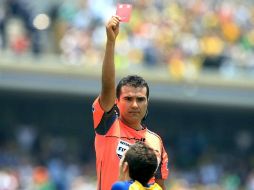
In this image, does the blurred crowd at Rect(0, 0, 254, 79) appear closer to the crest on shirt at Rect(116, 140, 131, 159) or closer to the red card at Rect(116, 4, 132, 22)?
the red card at Rect(116, 4, 132, 22)

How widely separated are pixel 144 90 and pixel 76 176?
516 inches

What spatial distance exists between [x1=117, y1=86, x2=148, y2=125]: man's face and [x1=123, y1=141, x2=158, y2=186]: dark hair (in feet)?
2.55

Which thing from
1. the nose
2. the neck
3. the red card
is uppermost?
the red card

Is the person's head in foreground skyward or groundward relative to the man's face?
groundward

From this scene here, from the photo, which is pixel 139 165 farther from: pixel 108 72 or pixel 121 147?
pixel 108 72

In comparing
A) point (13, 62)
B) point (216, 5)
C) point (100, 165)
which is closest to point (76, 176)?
point (13, 62)

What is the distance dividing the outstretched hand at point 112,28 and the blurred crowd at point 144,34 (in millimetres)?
13498

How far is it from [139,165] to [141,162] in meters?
0.03

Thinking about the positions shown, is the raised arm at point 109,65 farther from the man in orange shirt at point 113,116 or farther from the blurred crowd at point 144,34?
the blurred crowd at point 144,34

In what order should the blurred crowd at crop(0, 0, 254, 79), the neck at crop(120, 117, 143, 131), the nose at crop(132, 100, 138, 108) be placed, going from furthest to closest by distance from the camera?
the blurred crowd at crop(0, 0, 254, 79) < the neck at crop(120, 117, 143, 131) < the nose at crop(132, 100, 138, 108)

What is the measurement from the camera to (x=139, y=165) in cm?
655

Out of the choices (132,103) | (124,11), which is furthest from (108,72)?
(124,11)

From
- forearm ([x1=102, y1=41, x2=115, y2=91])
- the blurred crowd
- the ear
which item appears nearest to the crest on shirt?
forearm ([x1=102, y1=41, x2=115, y2=91])

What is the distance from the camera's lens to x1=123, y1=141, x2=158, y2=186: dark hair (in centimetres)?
655
